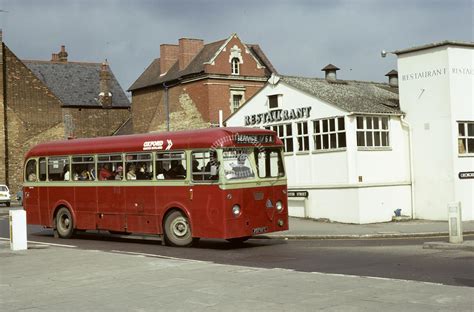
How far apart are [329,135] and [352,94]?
3.32 metres

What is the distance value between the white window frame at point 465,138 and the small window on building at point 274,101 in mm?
7891

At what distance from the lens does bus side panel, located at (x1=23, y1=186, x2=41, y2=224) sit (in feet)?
76.9

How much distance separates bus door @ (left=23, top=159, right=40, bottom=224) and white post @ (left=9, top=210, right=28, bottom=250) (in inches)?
208

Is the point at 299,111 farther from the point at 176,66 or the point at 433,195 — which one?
the point at 176,66

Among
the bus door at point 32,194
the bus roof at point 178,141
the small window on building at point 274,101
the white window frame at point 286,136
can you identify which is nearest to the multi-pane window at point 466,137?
the white window frame at point 286,136

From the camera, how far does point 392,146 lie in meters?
28.2

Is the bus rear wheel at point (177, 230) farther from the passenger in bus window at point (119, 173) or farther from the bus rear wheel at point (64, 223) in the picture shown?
the bus rear wheel at point (64, 223)

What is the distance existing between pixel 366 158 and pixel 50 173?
1209 cm

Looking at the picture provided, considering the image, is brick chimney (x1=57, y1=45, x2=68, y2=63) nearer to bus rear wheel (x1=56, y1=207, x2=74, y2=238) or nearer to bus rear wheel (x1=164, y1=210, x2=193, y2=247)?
bus rear wheel (x1=56, y1=207, x2=74, y2=238)

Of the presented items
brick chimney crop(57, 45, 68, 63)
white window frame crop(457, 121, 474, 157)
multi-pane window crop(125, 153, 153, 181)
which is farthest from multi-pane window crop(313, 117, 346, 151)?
brick chimney crop(57, 45, 68, 63)

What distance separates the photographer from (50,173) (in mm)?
22938

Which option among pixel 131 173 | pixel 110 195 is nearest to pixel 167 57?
pixel 110 195

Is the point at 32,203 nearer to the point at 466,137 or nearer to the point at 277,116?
→ the point at 277,116

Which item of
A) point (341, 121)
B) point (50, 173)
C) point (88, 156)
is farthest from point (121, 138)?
point (341, 121)
